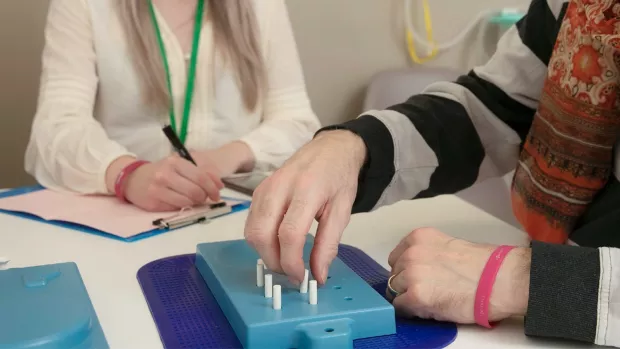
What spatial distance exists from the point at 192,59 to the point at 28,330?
0.87 metres

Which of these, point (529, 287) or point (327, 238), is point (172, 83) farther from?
point (529, 287)

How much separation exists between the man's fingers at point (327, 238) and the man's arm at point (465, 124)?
0.37 feet

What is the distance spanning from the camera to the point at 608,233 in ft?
2.17

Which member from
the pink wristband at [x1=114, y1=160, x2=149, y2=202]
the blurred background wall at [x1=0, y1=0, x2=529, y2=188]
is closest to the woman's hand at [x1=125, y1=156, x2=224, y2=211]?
the pink wristband at [x1=114, y1=160, x2=149, y2=202]

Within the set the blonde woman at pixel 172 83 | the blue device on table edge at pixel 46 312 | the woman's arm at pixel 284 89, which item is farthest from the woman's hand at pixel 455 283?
the woman's arm at pixel 284 89

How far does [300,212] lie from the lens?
0.54m

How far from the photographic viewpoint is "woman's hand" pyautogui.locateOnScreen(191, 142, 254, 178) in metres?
1.14

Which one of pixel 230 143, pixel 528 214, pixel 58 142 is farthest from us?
pixel 230 143

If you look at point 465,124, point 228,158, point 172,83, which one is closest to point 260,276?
point 465,124

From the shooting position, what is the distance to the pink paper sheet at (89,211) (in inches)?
31.7

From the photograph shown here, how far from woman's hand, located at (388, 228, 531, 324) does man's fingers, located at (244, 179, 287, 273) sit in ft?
0.35

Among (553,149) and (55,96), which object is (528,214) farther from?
(55,96)

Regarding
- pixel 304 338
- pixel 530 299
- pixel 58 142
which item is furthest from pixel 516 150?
pixel 58 142

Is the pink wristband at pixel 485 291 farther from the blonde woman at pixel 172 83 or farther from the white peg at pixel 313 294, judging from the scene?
the blonde woman at pixel 172 83
